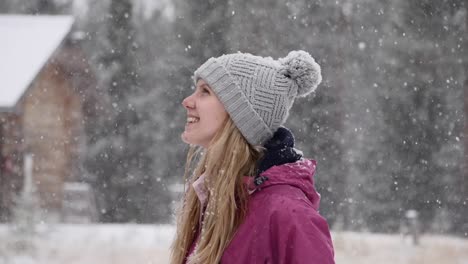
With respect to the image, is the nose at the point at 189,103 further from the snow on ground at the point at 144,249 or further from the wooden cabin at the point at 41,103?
the wooden cabin at the point at 41,103

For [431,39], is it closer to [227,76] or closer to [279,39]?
[279,39]

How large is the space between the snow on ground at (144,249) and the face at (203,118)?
6208mm

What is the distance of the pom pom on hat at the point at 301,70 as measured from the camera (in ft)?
4.50

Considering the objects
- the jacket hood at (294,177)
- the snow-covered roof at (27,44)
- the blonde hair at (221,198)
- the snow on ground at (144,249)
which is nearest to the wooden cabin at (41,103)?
the snow-covered roof at (27,44)

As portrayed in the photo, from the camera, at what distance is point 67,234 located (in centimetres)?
895

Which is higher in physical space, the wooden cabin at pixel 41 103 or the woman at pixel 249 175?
the wooden cabin at pixel 41 103

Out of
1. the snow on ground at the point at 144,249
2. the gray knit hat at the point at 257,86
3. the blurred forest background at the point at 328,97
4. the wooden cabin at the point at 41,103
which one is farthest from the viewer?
the blurred forest background at the point at 328,97

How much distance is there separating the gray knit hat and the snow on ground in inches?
244

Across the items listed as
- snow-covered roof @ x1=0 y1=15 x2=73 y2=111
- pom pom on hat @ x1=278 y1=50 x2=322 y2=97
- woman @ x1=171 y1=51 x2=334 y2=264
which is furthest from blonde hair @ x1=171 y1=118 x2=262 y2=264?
snow-covered roof @ x1=0 y1=15 x2=73 y2=111

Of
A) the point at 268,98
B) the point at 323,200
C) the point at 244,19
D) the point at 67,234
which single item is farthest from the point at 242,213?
the point at 244,19

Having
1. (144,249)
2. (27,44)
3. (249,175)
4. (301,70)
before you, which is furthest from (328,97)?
(249,175)

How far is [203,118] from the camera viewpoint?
4.37 feet

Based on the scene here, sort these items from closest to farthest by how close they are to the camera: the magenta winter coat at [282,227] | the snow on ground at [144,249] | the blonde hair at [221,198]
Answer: the magenta winter coat at [282,227]
the blonde hair at [221,198]
the snow on ground at [144,249]

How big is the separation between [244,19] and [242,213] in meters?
9.78
